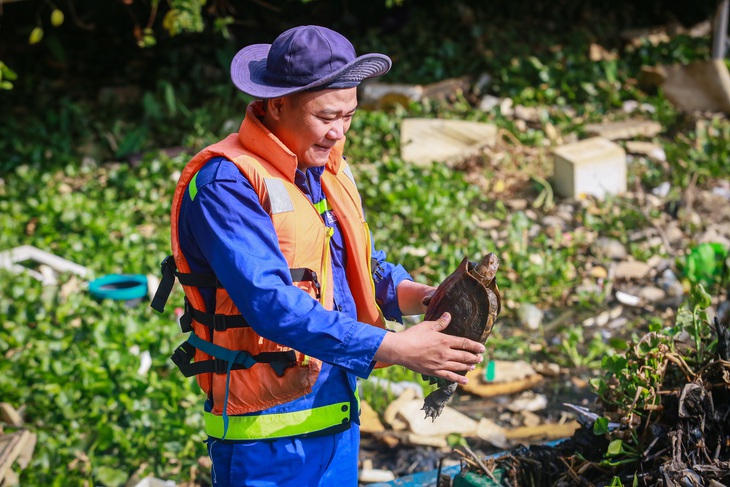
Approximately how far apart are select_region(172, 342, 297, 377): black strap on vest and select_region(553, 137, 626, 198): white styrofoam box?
16.3ft

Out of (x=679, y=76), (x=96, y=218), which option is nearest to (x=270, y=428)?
(x=96, y=218)

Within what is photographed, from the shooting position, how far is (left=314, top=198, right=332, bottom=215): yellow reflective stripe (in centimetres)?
258

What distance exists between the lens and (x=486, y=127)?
25.9 ft

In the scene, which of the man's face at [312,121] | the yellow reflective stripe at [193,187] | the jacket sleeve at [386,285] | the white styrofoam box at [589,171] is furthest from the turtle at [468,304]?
the white styrofoam box at [589,171]

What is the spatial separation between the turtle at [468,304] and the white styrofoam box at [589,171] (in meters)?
4.64

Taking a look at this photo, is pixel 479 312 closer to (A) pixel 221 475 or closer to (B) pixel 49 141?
(A) pixel 221 475

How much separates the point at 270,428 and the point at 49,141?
665cm

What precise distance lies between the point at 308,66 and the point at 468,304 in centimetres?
80

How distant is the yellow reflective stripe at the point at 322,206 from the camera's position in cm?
258

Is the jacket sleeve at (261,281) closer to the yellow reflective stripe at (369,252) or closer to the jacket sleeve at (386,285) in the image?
the yellow reflective stripe at (369,252)

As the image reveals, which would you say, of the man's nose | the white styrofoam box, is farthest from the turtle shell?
the white styrofoam box

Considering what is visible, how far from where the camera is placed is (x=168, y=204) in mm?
7016

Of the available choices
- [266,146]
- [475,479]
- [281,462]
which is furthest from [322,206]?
[475,479]

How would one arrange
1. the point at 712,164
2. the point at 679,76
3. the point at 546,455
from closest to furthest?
1. the point at 546,455
2. the point at 712,164
3. the point at 679,76
